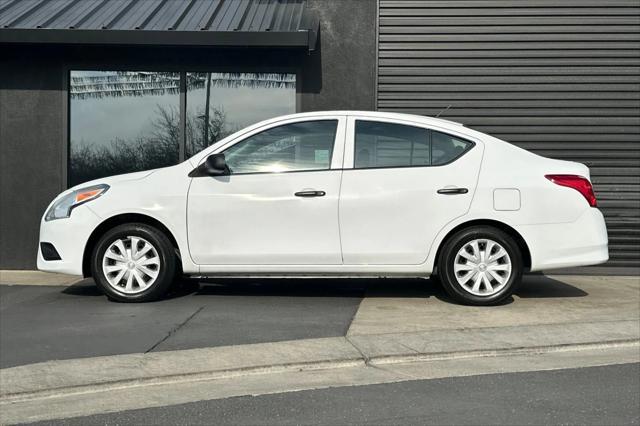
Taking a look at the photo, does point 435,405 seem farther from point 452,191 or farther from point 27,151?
point 27,151

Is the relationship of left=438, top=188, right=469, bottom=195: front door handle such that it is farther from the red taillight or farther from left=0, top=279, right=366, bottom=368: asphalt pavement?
left=0, top=279, right=366, bottom=368: asphalt pavement

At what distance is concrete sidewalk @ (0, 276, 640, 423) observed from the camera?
16.7 ft

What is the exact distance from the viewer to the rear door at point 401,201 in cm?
756

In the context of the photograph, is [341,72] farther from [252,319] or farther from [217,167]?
[252,319]

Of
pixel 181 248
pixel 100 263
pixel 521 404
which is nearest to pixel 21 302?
pixel 100 263

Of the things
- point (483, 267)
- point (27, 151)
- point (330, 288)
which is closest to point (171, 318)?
point (330, 288)

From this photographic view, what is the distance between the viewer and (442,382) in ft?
17.4

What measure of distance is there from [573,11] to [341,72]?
3026 mm

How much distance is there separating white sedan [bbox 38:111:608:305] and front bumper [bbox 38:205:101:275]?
0.01 meters

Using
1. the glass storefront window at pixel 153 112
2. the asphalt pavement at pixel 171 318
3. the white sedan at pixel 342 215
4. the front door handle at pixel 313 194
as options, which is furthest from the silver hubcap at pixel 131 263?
the glass storefront window at pixel 153 112

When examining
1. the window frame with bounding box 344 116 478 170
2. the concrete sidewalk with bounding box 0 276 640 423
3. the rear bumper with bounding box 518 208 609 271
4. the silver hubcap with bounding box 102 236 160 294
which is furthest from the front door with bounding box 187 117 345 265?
the rear bumper with bounding box 518 208 609 271

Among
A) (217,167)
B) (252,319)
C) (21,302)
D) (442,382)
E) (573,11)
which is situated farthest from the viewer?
(573,11)

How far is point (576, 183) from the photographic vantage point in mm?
→ 7570

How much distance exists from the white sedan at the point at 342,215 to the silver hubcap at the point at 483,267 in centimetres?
1
